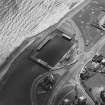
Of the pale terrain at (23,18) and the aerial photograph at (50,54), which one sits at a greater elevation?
the pale terrain at (23,18)

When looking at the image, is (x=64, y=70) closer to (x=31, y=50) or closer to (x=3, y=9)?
(x=31, y=50)

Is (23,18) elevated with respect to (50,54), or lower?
elevated

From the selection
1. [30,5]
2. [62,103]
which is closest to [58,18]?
[30,5]

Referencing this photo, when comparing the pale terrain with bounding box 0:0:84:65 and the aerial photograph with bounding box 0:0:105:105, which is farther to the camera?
the pale terrain with bounding box 0:0:84:65

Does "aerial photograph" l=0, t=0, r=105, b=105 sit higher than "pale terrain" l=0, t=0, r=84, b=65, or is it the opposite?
"pale terrain" l=0, t=0, r=84, b=65

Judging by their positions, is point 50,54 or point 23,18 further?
point 23,18
